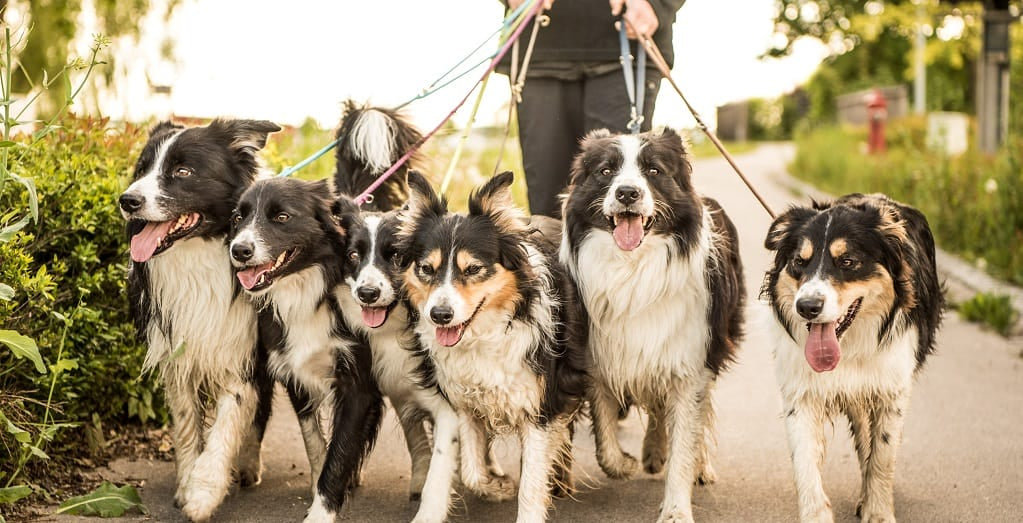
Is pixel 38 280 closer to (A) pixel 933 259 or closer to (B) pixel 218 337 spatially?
(B) pixel 218 337

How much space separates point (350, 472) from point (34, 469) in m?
1.48

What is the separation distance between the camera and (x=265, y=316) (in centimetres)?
479

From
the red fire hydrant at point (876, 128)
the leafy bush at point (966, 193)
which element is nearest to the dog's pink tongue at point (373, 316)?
the leafy bush at point (966, 193)

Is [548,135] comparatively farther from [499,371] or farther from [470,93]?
[499,371]

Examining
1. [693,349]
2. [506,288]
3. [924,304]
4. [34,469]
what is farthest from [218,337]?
[924,304]

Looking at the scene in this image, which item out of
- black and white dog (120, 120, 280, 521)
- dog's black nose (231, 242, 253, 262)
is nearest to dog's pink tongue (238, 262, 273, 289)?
dog's black nose (231, 242, 253, 262)

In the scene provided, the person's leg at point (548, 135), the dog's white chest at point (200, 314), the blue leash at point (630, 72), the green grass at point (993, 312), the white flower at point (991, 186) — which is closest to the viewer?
the dog's white chest at point (200, 314)

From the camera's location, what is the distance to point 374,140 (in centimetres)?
562

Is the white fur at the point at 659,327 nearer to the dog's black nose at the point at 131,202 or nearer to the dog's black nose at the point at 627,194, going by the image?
→ the dog's black nose at the point at 627,194

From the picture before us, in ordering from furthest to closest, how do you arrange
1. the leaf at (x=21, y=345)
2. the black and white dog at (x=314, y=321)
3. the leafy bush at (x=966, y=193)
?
1. the leafy bush at (x=966, y=193)
2. the black and white dog at (x=314, y=321)
3. the leaf at (x=21, y=345)

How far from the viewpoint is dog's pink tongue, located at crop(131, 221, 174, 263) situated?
4516mm

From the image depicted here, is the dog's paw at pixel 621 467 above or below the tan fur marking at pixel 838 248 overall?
below

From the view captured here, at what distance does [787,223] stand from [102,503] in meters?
3.16

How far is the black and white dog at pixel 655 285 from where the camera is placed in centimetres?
464
